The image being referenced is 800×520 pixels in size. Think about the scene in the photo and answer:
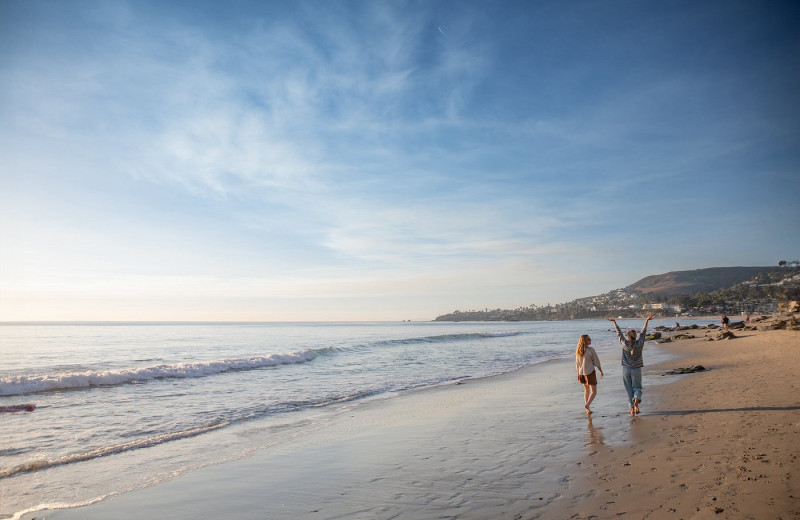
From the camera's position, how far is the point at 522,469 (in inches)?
251

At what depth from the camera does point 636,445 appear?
290 inches

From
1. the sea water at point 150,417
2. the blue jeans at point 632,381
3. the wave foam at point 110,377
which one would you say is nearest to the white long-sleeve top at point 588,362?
the blue jeans at point 632,381

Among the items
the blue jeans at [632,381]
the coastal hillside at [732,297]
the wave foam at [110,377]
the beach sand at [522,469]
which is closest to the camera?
the beach sand at [522,469]

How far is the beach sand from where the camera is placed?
4.91m

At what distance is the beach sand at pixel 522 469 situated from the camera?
4910 millimetres

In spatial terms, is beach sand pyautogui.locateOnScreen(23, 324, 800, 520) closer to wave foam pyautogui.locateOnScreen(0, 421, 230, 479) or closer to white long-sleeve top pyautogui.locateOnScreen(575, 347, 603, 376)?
white long-sleeve top pyautogui.locateOnScreen(575, 347, 603, 376)

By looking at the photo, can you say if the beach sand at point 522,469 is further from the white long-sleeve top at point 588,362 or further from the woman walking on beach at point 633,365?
Answer: the white long-sleeve top at point 588,362

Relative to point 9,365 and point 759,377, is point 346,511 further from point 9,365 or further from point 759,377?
point 9,365

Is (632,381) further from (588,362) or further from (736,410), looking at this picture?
(736,410)

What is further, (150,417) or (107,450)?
(150,417)

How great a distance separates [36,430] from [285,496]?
899 centimetres

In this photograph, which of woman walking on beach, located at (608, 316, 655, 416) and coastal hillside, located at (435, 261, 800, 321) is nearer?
woman walking on beach, located at (608, 316, 655, 416)

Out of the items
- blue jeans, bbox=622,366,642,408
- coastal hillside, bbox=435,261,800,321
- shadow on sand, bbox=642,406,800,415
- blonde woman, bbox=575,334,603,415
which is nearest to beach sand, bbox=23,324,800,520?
shadow on sand, bbox=642,406,800,415

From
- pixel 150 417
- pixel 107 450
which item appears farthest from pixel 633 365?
pixel 150 417
